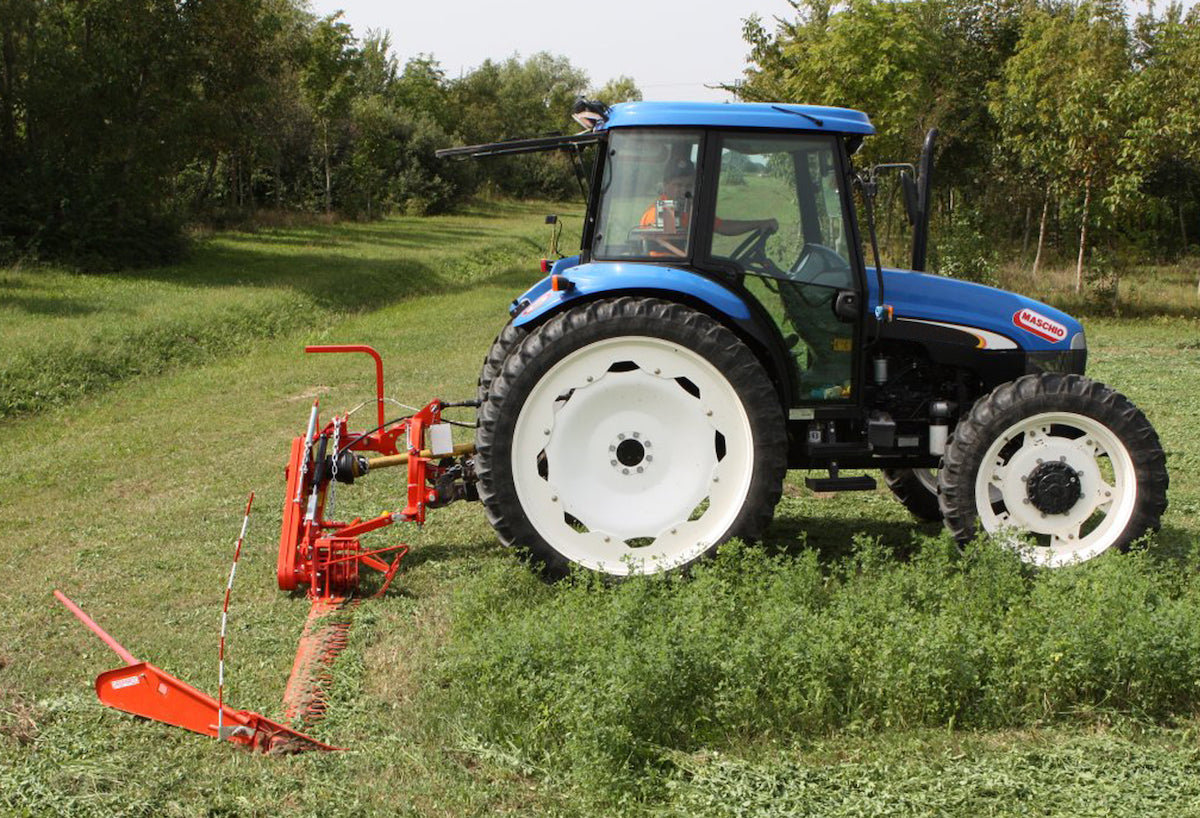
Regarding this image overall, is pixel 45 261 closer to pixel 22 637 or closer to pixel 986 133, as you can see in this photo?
pixel 22 637

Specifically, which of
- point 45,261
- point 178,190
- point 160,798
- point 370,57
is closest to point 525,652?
point 160,798

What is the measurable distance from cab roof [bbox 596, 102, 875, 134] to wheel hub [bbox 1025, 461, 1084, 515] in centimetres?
191

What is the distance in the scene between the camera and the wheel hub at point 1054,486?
612cm

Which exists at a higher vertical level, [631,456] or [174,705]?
[631,456]

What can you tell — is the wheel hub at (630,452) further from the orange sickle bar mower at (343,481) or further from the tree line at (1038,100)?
the tree line at (1038,100)

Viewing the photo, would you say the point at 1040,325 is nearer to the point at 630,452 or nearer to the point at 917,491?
the point at 917,491

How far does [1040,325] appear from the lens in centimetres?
661

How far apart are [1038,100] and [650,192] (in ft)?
50.9

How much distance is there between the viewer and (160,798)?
411cm

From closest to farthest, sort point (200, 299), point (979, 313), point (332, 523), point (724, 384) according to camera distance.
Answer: point (724, 384)
point (332, 523)
point (979, 313)
point (200, 299)

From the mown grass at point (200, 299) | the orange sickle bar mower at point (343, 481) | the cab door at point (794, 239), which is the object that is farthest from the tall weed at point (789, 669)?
the mown grass at point (200, 299)

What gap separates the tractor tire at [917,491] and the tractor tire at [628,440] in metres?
1.83

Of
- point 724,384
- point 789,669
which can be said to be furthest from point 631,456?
point 789,669

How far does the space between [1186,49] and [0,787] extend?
20.8 m
